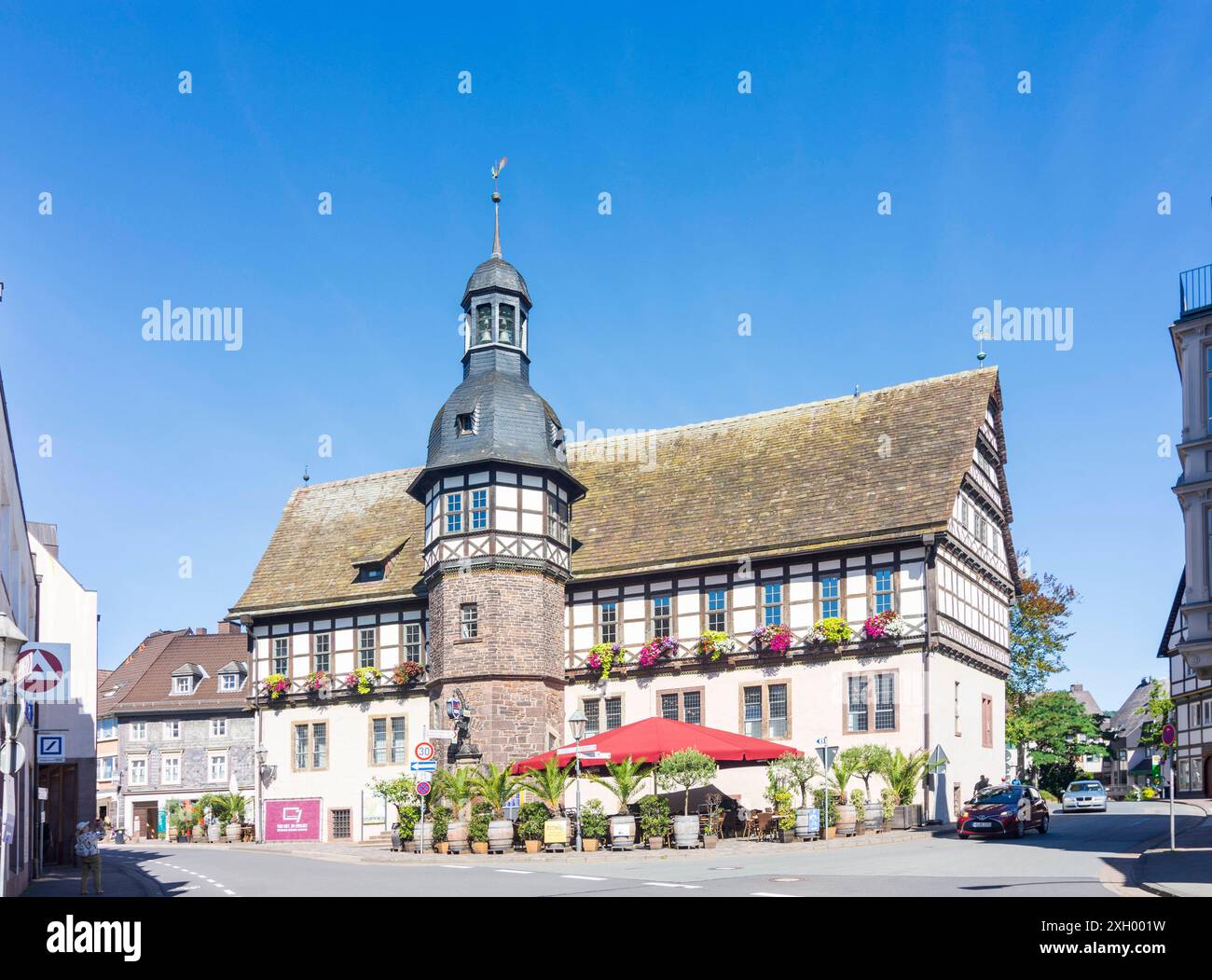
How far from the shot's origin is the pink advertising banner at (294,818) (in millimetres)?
43969

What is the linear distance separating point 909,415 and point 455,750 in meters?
16.4

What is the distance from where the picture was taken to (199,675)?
235ft

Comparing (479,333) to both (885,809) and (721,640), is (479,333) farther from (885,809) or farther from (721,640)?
(885,809)

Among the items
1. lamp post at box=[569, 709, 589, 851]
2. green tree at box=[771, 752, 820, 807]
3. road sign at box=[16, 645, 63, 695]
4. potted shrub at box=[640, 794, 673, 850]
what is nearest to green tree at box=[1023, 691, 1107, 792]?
green tree at box=[771, 752, 820, 807]

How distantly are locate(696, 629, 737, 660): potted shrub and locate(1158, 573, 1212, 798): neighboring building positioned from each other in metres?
39.0

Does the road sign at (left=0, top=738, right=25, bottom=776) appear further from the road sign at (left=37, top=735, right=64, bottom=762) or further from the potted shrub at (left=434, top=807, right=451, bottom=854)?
the potted shrub at (left=434, top=807, right=451, bottom=854)

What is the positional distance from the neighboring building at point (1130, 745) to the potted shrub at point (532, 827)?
91.7m

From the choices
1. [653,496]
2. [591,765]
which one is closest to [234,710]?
[653,496]

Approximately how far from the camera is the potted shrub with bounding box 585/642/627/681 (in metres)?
40.8

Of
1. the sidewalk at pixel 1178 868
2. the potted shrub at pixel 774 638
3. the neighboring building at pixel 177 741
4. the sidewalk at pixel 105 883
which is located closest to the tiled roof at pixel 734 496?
the potted shrub at pixel 774 638

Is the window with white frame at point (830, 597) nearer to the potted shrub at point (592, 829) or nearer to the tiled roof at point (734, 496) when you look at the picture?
the tiled roof at point (734, 496)

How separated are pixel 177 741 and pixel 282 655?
1041 inches
